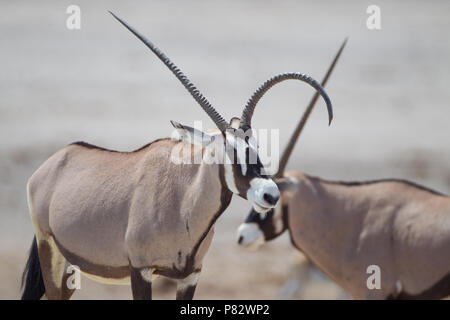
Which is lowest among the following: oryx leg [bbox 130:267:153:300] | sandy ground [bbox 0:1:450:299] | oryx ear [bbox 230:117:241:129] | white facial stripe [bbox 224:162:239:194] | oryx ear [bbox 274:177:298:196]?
sandy ground [bbox 0:1:450:299]

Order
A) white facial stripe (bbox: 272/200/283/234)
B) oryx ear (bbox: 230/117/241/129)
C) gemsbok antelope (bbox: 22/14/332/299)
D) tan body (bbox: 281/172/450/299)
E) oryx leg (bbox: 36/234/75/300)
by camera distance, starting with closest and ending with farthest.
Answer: gemsbok antelope (bbox: 22/14/332/299) < oryx ear (bbox: 230/117/241/129) < oryx leg (bbox: 36/234/75/300) < tan body (bbox: 281/172/450/299) < white facial stripe (bbox: 272/200/283/234)

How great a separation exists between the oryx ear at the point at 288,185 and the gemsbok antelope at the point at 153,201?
8.29ft

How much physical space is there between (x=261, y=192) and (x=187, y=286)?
0.88m

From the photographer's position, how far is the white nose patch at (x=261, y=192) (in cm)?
487

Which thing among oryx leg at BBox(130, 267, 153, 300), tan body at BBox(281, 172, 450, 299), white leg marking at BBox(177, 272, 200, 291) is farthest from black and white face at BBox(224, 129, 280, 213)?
tan body at BBox(281, 172, 450, 299)

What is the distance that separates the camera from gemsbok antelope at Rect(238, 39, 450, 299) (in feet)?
23.6

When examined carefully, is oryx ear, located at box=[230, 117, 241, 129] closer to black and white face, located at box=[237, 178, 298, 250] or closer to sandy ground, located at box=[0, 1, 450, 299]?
black and white face, located at box=[237, 178, 298, 250]

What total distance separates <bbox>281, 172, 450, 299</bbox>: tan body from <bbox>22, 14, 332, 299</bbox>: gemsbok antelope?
259cm

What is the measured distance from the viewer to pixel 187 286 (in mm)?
5332

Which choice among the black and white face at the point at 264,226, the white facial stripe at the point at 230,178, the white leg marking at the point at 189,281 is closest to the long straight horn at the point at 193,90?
the white facial stripe at the point at 230,178

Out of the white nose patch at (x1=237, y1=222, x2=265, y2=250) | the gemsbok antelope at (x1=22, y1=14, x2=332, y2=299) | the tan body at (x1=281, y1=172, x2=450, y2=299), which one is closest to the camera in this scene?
the gemsbok antelope at (x1=22, y1=14, x2=332, y2=299)

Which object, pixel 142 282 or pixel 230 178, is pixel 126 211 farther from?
pixel 230 178

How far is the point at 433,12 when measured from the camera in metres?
22.7
